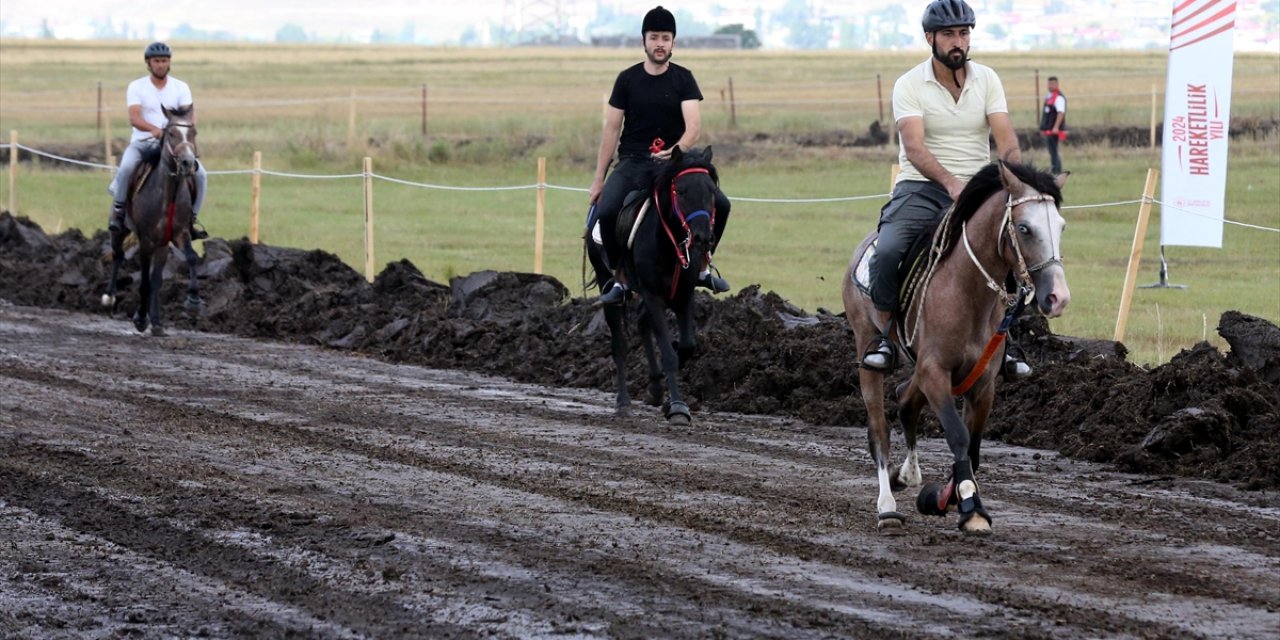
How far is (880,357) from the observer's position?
888cm

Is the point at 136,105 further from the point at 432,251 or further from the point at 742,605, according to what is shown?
the point at 742,605

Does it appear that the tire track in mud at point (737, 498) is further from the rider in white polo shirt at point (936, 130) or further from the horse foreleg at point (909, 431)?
the rider in white polo shirt at point (936, 130)

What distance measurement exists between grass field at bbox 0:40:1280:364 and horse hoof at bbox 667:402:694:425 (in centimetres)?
300

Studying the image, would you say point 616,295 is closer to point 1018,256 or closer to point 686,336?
point 686,336

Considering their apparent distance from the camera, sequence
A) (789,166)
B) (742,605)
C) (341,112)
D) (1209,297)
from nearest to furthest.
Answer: (742,605), (1209,297), (789,166), (341,112)

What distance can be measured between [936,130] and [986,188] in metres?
0.76

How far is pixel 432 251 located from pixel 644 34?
13.0 metres

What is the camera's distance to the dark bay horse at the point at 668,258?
12141 mm

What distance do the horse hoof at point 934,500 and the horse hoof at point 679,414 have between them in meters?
3.96

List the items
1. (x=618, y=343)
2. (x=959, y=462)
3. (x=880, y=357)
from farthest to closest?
1. (x=618, y=343)
2. (x=880, y=357)
3. (x=959, y=462)

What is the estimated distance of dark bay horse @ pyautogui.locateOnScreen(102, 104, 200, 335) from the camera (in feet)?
55.8

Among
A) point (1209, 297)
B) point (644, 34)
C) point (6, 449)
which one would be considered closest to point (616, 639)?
point (6, 449)

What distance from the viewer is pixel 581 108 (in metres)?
62.3

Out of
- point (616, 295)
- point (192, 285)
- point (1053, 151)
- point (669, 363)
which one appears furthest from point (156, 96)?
point (1053, 151)
